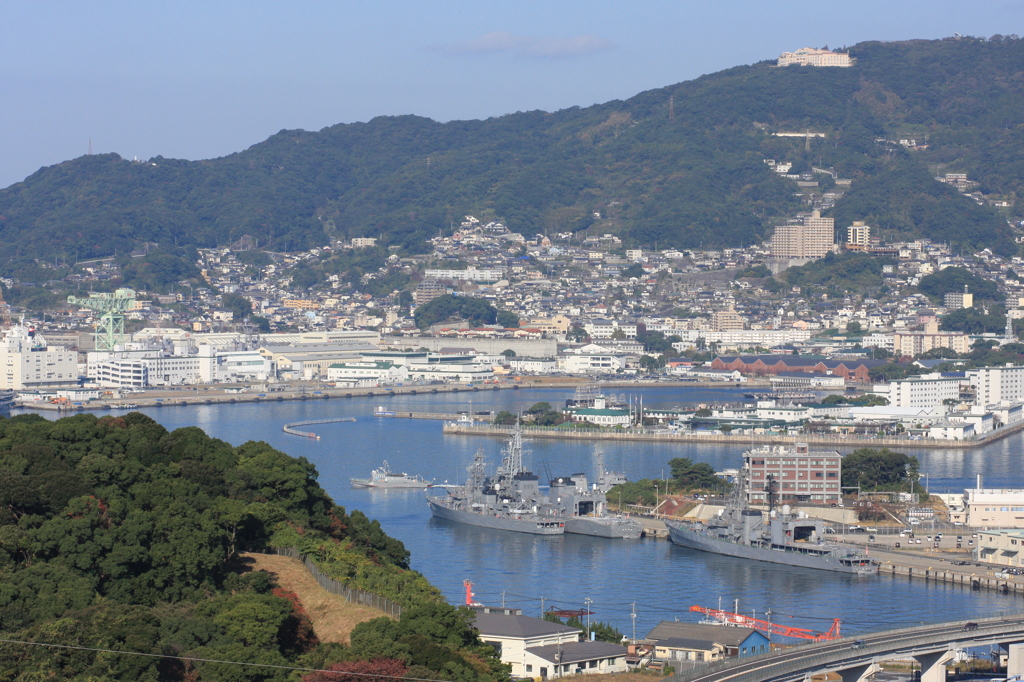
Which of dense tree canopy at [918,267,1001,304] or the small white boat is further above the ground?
dense tree canopy at [918,267,1001,304]

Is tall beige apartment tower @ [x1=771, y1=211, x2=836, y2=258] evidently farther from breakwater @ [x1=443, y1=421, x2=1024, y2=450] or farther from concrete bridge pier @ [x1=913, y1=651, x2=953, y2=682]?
concrete bridge pier @ [x1=913, y1=651, x2=953, y2=682]

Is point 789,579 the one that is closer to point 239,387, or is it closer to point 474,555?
point 474,555

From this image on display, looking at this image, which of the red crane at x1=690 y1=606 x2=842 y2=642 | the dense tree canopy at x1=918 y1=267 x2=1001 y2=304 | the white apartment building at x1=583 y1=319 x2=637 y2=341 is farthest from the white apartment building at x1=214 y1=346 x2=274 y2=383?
the red crane at x1=690 y1=606 x2=842 y2=642

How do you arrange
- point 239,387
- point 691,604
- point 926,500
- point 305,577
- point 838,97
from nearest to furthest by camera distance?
point 305,577 → point 691,604 → point 926,500 → point 239,387 → point 838,97

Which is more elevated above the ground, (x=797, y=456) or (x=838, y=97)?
(x=838, y=97)

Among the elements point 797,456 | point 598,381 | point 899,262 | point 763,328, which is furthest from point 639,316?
point 797,456

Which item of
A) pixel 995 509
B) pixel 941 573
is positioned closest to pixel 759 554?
pixel 941 573

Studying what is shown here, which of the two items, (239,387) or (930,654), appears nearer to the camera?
(930,654)
